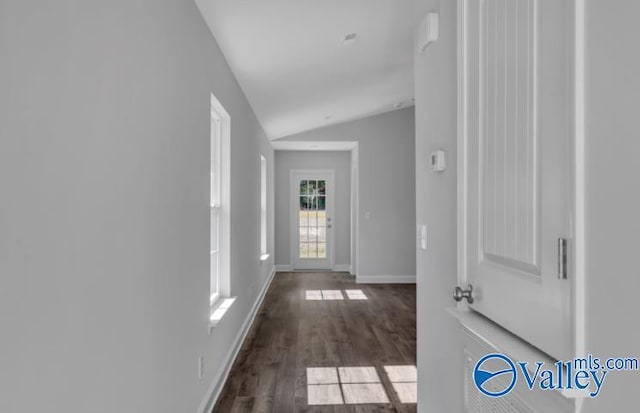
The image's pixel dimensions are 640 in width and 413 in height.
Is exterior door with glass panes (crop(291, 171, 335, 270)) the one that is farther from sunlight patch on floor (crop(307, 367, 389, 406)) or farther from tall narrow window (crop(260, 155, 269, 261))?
sunlight patch on floor (crop(307, 367, 389, 406))

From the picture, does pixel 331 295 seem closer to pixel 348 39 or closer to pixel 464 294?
pixel 348 39

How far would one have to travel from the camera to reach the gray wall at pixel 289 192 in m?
8.31

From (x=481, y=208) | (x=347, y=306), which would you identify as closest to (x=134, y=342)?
(x=481, y=208)

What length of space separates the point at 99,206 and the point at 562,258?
1226 mm

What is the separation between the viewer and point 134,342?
146 centimetres

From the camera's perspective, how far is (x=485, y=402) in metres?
1.27

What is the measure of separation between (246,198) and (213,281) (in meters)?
1.33

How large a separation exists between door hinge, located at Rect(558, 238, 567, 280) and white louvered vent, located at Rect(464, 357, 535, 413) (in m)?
0.36

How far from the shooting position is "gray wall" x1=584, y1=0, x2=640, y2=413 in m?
0.74

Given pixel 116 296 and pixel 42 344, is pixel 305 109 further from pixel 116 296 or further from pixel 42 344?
pixel 42 344

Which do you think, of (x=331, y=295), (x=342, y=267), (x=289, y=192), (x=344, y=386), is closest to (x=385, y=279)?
(x=331, y=295)

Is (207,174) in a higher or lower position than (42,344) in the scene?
higher

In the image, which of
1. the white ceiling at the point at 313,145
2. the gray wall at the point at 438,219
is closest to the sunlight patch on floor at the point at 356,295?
the white ceiling at the point at 313,145

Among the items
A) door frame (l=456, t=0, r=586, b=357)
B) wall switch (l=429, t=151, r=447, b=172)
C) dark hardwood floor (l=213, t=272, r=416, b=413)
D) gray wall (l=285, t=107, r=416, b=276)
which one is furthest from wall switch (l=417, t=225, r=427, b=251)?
gray wall (l=285, t=107, r=416, b=276)
